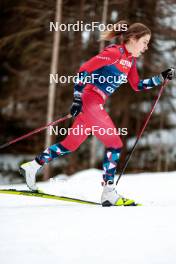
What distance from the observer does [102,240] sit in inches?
108

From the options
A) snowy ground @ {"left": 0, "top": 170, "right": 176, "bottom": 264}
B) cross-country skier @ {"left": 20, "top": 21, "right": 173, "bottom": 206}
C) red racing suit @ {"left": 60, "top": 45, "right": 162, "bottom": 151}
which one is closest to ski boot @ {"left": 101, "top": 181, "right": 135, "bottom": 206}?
cross-country skier @ {"left": 20, "top": 21, "right": 173, "bottom": 206}

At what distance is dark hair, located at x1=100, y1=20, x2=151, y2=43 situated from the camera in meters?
4.26

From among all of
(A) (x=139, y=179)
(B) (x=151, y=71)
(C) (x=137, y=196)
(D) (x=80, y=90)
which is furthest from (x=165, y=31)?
(D) (x=80, y=90)

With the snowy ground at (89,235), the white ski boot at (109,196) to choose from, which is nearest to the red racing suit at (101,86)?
the white ski boot at (109,196)

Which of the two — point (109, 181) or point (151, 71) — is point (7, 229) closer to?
point (109, 181)

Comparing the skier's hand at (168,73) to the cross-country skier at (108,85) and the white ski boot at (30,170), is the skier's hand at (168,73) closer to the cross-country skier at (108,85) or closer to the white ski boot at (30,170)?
the cross-country skier at (108,85)

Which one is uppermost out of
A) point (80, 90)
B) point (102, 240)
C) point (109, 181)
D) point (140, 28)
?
point (140, 28)

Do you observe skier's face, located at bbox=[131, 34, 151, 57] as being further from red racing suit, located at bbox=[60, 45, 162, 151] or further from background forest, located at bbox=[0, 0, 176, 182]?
background forest, located at bbox=[0, 0, 176, 182]

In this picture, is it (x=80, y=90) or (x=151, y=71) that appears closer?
(x=80, y=90)

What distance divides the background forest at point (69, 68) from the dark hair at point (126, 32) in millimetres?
7384

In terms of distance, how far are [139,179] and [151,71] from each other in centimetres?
633

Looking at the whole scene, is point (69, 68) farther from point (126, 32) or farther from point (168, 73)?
point (126, 32)

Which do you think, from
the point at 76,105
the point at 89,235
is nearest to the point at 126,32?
the point at 76,105

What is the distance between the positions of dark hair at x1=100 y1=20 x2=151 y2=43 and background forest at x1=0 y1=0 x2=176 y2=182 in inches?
291
